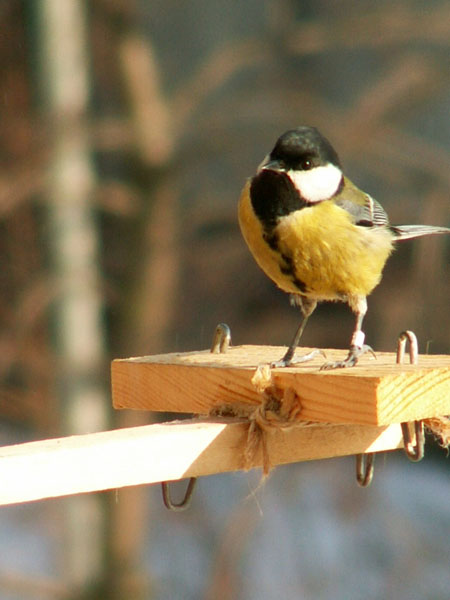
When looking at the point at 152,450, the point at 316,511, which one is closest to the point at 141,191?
the point at 316,511

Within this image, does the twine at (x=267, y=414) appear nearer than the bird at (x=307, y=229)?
Yes

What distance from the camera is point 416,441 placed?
185 cm

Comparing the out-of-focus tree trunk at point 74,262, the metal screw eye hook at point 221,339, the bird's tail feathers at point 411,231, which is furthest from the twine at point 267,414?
the out-of-focus tree trunk at point 74,262

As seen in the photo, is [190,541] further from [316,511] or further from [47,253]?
[47,253]

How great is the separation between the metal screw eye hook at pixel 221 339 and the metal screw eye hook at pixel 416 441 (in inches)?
18.8

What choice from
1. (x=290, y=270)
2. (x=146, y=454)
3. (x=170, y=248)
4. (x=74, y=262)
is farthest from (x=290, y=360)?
(x=170, y=248)

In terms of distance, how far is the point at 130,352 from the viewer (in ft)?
14.9

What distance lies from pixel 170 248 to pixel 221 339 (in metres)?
2.36

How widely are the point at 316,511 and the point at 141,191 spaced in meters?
1.98

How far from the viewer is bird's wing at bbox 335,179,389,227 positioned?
7.09ft

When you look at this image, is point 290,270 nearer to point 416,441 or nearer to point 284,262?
point 284,262

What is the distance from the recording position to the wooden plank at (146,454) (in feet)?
4.67

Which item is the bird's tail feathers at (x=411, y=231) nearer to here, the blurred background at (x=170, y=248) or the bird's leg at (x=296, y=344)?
the bird's leg at (x=296, y=344)

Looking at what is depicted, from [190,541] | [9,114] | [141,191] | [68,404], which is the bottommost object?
[190,541]
